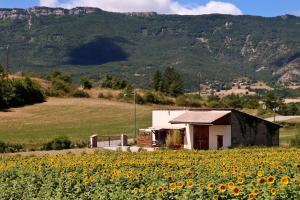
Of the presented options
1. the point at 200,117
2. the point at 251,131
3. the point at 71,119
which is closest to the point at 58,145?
the point at 200,117

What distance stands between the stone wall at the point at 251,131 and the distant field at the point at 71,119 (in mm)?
18841

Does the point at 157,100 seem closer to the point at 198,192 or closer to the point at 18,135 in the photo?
the point at 18,135

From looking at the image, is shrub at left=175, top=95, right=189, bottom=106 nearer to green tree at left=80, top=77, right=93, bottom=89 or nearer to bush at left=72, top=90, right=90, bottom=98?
bush at left=72, top=90, right=90, bottom=98

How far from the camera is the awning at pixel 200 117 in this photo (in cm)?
5269

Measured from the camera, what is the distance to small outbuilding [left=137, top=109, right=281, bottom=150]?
173ft

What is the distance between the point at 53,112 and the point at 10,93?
286 inches

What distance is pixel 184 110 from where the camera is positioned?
59250 millimetres

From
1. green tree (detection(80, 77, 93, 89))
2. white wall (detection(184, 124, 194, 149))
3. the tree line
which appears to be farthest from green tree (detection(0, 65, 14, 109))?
white wall (detection(184, 124, 194, 149))

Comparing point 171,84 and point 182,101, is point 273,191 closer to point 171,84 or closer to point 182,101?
point 182,101

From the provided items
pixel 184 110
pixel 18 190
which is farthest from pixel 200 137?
pixel 18 190

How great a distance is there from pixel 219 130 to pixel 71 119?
1504 inches

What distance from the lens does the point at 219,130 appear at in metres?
53.0

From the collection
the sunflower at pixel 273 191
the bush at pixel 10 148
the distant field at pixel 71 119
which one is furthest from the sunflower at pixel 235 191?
the distant field at pixel 71 119

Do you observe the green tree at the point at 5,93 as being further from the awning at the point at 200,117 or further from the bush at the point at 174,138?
the bush at the point at 174,138
